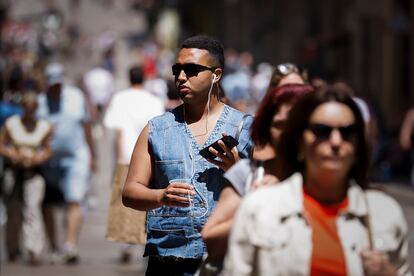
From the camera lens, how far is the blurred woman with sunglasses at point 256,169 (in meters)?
5.05

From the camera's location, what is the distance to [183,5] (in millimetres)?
72125

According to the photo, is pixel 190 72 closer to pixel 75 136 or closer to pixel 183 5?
pixel 75 136

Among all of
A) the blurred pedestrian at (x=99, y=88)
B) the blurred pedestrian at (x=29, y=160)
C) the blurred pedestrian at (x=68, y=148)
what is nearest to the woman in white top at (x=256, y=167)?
the blurred pedestrian at (x=29, y=160)

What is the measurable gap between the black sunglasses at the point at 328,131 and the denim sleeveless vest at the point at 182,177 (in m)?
1.42

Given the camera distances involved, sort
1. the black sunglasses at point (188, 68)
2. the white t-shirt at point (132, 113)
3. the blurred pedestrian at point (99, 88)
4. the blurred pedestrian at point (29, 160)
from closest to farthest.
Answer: the black sunglasses at point (188, 68), the white t-shirt at point (132, 113), the blurred pedestrian at point (29, 160), the blurred pedestrian at point (99, 88)

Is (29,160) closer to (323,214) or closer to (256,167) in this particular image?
(256,167)

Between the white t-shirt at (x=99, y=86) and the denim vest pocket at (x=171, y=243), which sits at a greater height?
the denim vest pocket at (x=171, y=243)

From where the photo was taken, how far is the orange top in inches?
180

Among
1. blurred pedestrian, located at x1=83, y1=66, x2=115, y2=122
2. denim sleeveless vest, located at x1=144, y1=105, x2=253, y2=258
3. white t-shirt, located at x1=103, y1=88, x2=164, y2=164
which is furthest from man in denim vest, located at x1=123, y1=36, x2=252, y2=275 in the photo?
blurred pedestrian, located at x1=83, y1=66, x2=115, y2=122

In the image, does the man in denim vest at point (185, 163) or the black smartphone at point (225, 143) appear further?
the man in denim vest at point (185, 163)

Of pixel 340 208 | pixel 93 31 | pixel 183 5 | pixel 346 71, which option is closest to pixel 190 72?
pixel 340 208

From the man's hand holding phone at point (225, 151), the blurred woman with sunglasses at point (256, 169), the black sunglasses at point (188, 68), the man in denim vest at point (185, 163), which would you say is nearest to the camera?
the blurred woman with sunglasses at point (256, 169)

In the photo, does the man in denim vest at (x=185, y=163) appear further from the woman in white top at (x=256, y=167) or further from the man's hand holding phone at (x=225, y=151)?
the woman in white top at (x=256, y=167)

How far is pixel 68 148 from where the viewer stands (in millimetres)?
13914
